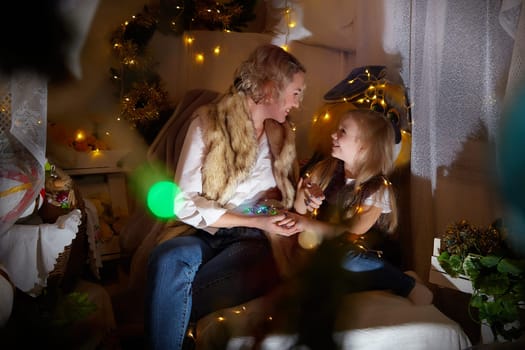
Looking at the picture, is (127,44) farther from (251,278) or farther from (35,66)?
(251,278)

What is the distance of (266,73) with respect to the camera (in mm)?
985

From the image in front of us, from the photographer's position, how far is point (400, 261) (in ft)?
3.37

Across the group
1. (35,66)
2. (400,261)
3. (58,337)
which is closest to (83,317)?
(58,337)

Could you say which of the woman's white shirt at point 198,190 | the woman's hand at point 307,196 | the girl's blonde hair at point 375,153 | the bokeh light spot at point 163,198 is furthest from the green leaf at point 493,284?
the bokeh light spot at point 163,198

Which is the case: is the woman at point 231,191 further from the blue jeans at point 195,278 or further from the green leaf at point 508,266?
the green leaf at point 508,266

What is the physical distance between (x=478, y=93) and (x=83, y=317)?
0.80 metres

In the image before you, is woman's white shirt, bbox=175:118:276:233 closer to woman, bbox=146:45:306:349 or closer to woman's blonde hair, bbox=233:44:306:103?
woman, bbox=146:45:306:349

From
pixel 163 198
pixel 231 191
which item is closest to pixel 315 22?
pixel 231 191

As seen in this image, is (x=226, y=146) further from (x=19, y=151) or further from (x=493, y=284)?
(x=493, y=284)

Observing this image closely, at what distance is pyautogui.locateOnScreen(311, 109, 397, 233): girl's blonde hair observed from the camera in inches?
38.6

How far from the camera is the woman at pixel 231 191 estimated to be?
0.89 m

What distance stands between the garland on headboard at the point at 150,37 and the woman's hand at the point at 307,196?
415 millimetres

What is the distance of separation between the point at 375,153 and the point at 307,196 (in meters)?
0.20

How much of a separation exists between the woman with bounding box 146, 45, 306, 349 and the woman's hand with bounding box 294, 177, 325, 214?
0.03m
